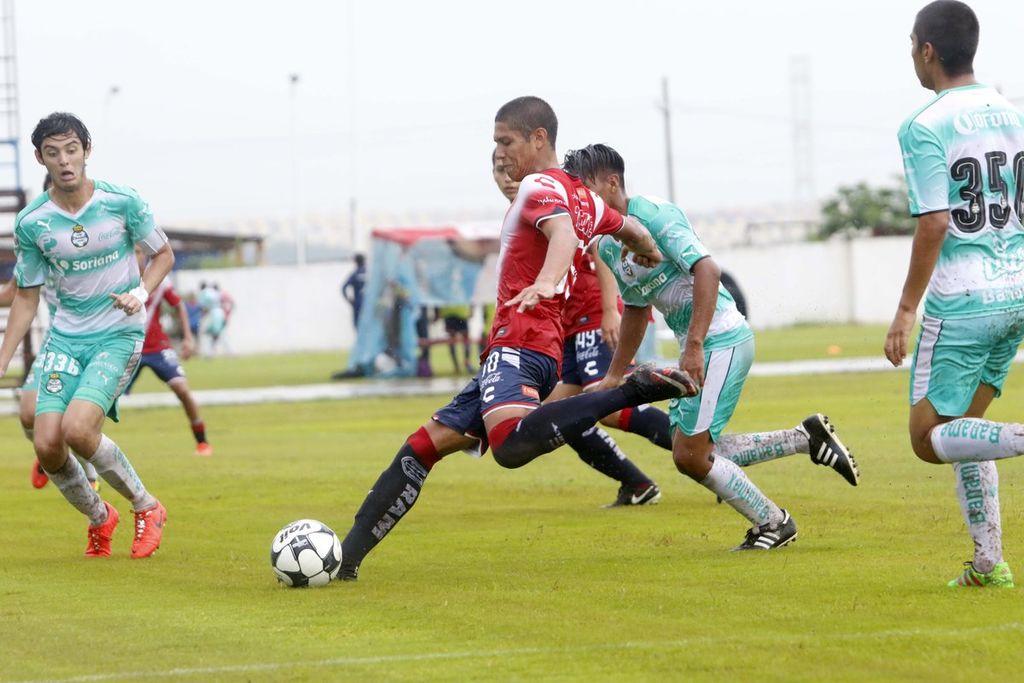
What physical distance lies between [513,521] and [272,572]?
2.42 meters

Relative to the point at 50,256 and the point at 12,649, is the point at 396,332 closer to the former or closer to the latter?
the point at 50,256

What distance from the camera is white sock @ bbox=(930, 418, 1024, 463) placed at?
645 centimetres

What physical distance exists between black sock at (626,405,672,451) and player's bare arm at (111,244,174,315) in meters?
3.42

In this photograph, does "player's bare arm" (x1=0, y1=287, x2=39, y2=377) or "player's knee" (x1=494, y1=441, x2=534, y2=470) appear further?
"player's bare arm" (x1=0, y1=287, x2=39, y2=377)

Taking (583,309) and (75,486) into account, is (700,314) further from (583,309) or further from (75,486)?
(75,486)

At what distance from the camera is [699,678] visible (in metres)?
5.64

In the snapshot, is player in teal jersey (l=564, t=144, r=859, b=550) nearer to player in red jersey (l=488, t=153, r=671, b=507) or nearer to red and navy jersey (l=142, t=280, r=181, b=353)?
player in red jersey (l=488, t=153, r=671, b=507)

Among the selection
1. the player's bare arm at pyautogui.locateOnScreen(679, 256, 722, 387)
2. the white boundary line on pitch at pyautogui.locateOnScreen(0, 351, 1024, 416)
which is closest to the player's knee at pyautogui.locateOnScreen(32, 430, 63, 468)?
the player's bare arm at pyautogui.locateOnScreen(679, 256, 722, 387)

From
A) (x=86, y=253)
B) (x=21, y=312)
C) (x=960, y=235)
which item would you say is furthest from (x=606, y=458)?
(x=960, y=235)

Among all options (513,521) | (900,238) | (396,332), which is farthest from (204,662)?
(900,238)

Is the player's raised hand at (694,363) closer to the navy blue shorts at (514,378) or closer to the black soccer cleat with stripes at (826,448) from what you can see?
the navy blue shorts at (514,378)

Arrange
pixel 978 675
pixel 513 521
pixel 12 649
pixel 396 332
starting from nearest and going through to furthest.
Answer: pixel 978 675 < pixel 12 649 < pixel 513 521 < pixel 396 332

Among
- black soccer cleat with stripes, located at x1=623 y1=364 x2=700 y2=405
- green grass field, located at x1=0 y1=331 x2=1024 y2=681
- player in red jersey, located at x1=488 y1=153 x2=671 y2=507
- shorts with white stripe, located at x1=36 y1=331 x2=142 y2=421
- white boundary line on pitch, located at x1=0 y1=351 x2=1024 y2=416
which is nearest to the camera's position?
green grass field, located at x1=0 y1=331 x2=1024 y2=681

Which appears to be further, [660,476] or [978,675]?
[660,476]
